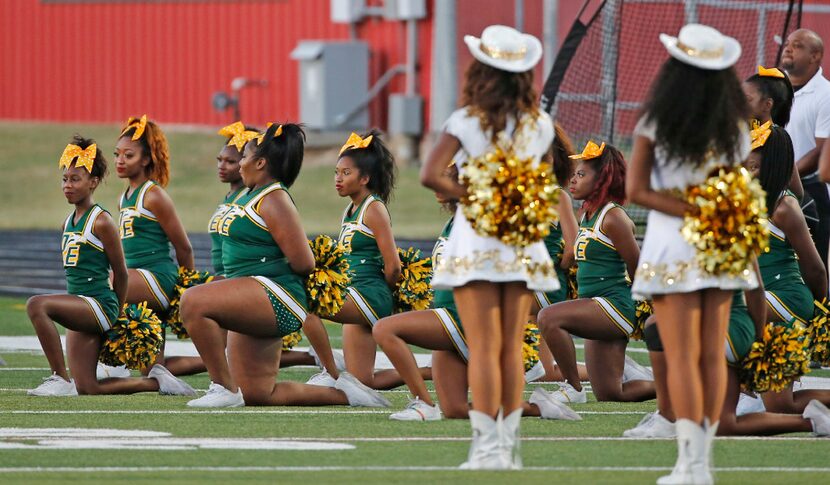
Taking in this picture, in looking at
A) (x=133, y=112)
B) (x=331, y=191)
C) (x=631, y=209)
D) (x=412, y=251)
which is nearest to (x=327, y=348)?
(x=412, y=251)

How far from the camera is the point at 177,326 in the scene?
9023 mm

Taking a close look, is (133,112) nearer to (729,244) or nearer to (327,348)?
(327,348)

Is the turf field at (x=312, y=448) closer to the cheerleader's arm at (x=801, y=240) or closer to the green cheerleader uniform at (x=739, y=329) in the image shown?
the green cheerleader uniform at (x=739, y=329)

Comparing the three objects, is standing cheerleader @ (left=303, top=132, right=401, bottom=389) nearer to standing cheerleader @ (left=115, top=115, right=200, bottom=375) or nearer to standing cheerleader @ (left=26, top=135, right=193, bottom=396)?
standing cheerleader @ (left=26, top=135, right=193, bottom=396)

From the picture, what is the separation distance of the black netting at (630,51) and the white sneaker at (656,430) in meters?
7.16

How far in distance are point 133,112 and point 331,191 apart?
256 inches

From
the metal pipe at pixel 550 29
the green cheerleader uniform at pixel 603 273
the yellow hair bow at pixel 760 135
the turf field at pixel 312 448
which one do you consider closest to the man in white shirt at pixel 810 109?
the green cheerleader uniform at pixel 603 273

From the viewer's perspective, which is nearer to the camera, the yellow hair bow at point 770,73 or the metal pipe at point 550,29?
the yellow hair bow at point 770,73

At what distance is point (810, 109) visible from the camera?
9.41m

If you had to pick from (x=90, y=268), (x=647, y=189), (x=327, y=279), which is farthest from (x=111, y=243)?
(x=647, y=189)

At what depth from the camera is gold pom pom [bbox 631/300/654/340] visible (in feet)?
26.3

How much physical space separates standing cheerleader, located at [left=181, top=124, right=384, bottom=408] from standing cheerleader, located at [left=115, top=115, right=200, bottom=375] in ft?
3.54

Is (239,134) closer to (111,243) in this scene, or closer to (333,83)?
(111,243)

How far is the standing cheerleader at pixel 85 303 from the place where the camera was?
327 inches
